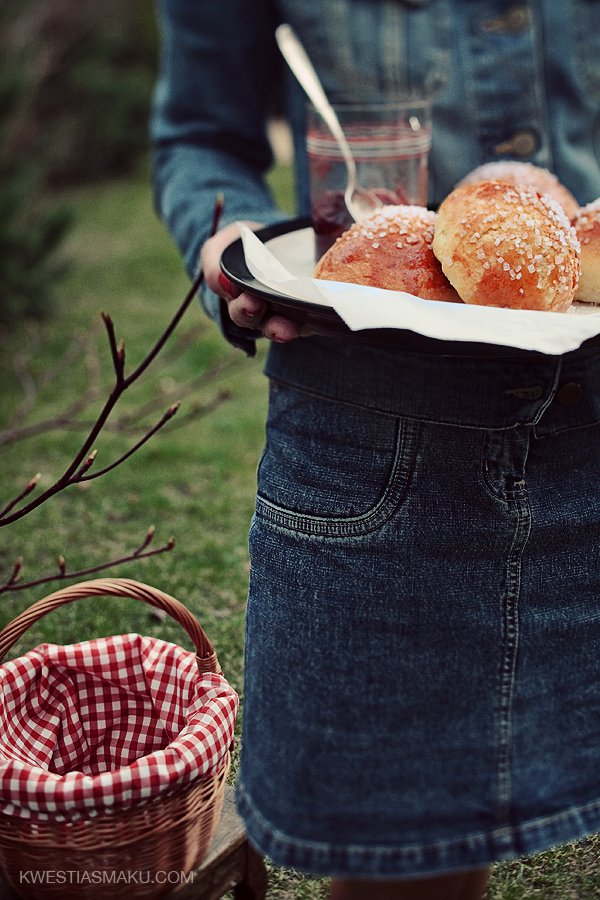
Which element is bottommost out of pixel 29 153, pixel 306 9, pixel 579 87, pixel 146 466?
pixel 146 466

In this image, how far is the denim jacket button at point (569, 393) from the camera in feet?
5.09

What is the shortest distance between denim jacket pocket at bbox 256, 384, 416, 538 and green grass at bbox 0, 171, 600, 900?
0.90 meters

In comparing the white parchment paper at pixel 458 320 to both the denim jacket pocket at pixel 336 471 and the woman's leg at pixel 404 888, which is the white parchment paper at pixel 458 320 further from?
the woman's leg at pixel 404 888

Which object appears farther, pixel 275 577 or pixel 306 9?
pixel 306 9

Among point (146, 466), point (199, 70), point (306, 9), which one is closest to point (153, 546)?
point (146, 466)

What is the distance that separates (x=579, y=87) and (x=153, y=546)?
1879 mm

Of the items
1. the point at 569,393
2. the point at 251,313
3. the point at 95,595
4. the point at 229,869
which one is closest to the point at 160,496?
the point at 95,595

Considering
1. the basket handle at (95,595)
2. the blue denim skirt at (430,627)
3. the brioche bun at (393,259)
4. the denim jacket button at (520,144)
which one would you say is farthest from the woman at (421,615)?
the denim jacket button at (520,144)

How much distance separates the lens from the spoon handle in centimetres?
179

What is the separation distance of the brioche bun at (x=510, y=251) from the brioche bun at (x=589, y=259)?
5 cm

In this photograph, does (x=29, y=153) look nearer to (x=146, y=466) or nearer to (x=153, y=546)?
(x=146, y=466)

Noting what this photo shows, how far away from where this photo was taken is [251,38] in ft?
7.34

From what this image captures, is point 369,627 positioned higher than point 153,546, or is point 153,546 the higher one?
point 369,627

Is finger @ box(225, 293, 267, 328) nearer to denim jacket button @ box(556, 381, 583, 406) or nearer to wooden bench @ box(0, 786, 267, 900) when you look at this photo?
denim jacket button @ box(556, 381, 583, 406)
